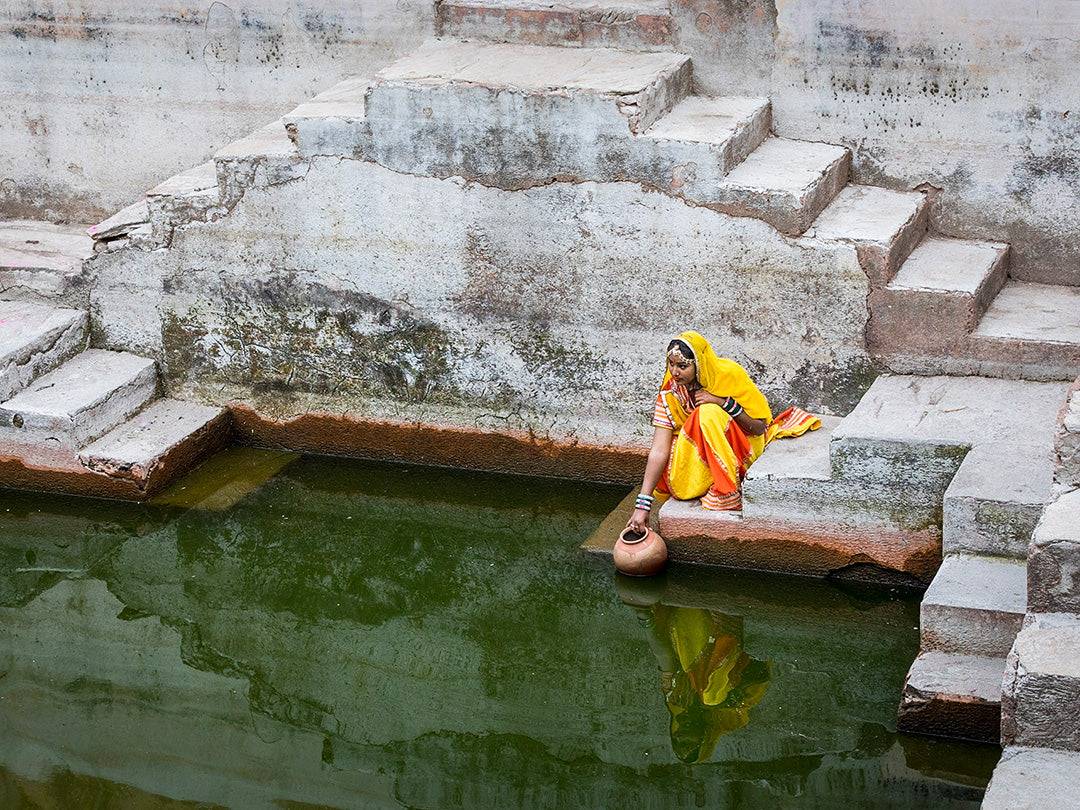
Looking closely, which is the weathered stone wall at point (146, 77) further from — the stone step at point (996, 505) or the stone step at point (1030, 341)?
the stone step at point (996, 505)

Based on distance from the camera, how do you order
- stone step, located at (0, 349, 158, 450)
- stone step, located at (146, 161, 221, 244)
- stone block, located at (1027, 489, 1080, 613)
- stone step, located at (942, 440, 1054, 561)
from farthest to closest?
stone step, located at (146, 161, 221, 244) → stone step, located at (0, 349, 158, 450) → stone step, located at (942, 440, 1054, 561) → stone block, located at (1027, 489, 1080, 613)

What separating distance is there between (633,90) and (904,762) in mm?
2896

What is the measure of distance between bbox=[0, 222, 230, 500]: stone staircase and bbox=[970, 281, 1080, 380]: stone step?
3.44 meters

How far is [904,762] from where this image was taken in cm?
450

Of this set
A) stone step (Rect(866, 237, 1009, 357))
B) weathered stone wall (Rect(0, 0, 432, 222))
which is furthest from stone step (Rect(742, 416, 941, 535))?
weathered stone wall (Rect(0, 0, 432, 222))

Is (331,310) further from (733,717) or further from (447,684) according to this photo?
(733,717)

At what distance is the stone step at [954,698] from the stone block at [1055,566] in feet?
1.86

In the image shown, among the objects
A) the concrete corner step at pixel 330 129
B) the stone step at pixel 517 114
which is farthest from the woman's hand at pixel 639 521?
the concrete corner step at pixel 330 129

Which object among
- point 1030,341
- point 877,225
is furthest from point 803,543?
point 877,225

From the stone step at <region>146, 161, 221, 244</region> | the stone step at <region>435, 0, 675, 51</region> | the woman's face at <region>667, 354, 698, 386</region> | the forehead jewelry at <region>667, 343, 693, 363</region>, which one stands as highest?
the stone step at <region>435, 0, 675, 51</region>

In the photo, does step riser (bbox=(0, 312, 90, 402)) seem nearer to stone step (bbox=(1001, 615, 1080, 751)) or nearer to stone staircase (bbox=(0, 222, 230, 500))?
stone staircase (bbox=(0, 222, 230, 500))

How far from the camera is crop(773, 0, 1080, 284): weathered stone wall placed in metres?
6.00

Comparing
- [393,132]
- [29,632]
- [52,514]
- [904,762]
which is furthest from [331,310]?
[904,762]

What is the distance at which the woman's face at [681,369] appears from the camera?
217 inches
